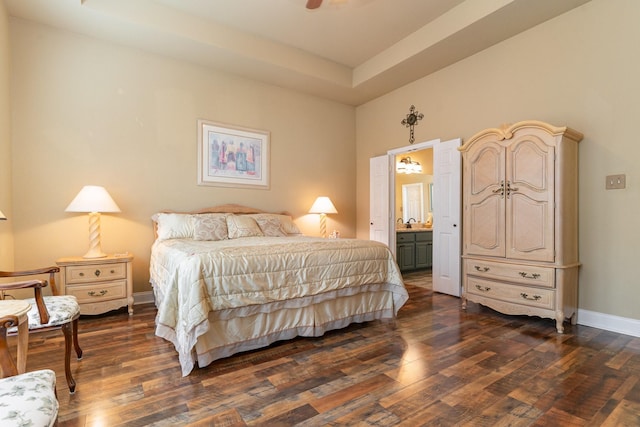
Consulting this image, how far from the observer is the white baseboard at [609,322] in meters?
2.74

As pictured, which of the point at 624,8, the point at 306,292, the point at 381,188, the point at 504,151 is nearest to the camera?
the point at 306,292

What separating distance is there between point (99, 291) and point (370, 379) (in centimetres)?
274

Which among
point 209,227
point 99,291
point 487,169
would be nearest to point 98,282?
point 99,291

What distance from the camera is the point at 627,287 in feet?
9.22

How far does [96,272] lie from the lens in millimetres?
3119

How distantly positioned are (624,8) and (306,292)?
12.2 feet

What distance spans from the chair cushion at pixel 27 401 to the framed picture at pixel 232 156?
3299 mm

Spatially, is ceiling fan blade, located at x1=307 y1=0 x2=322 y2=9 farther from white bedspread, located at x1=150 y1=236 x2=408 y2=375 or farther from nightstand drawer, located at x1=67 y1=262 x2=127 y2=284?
nightstand drawer, located at x1=67 y1=262 x2=127 y2=284

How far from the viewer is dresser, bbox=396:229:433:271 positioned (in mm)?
5602

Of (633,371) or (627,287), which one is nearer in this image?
(633,371)

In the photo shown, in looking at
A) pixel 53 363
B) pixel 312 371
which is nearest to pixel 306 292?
pixel 312 371

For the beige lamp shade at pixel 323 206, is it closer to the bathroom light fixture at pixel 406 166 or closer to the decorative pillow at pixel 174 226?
the decorative pillow at pixel 174 226

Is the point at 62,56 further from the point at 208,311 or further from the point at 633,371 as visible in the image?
the point at 633,371

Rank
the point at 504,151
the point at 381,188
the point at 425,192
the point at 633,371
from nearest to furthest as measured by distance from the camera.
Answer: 1. the point at 633,371
2. the point at 504,151
3. the point at 381,188
4. the point at 425,192
